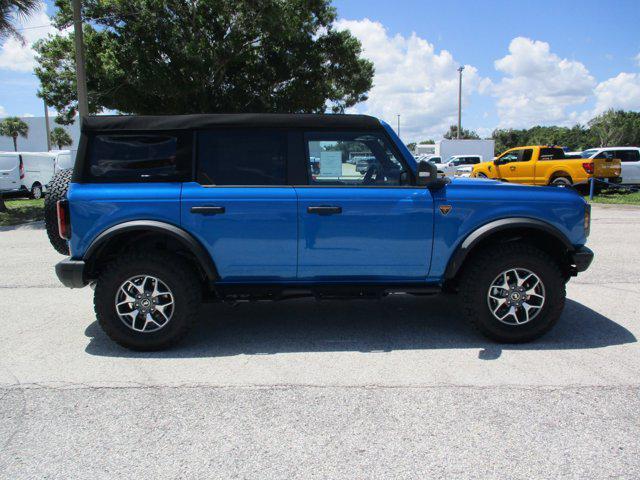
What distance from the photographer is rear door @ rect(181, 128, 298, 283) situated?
160 inches

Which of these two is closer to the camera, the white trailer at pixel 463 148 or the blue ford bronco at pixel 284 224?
the blue ford bronco at pixel 284 224

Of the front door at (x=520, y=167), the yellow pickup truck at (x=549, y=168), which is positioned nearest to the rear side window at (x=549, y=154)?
the yellow pickup truck at (x=549, y=168)

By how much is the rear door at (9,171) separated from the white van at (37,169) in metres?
0.42

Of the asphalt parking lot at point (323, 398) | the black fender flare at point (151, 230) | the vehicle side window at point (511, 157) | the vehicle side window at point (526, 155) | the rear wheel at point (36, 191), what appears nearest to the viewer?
the asphalt parking lot at point (323, 398)

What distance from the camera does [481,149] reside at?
42.9m

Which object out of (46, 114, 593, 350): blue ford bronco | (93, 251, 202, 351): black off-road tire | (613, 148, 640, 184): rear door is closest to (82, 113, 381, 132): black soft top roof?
(46, 114, 593, 350): blue ford bronco

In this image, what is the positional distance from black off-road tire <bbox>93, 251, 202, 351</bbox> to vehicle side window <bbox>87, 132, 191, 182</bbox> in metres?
0.66

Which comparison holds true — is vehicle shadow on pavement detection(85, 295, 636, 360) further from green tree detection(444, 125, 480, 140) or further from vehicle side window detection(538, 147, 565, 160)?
green tree detection(444, 125, 480, 140)

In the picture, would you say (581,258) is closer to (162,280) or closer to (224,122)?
(224,122)

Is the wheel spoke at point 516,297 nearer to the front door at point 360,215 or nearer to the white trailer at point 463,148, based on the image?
the front door at point 360,215

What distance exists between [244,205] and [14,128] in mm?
76019

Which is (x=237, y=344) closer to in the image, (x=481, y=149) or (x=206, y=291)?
(x=206, y=291)

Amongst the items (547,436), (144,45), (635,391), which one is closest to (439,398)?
(547,436)

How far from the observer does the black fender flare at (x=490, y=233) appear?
4.11 meters
